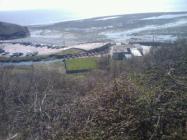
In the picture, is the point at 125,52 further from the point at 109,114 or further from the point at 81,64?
the point at 109,114

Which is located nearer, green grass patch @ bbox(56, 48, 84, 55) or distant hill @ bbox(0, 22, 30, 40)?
green grass patch @ bbox(56, 48, 84, 55)

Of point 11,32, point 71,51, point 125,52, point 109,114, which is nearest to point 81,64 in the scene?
point 125,52

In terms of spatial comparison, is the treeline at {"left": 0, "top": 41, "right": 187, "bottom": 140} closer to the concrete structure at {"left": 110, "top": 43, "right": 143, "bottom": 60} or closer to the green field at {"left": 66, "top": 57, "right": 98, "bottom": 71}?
the green field at {"left": 66, "top": 57, "right": 98, "bottom": 71}

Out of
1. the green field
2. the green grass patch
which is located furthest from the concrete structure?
the green grass patch

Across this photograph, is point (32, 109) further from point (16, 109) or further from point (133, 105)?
point (133, 105)

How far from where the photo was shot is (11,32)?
3259cm

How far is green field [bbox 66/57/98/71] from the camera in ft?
55.3

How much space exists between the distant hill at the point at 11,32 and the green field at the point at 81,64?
47.9 feet

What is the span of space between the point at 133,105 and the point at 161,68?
6.29m

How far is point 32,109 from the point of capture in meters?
8.70

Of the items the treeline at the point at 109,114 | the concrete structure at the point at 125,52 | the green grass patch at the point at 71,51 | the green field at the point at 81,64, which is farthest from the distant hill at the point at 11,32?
the treeline at the point at 109,114

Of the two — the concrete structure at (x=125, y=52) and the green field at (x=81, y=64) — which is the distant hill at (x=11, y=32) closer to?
the green field at (x=81, y=64)

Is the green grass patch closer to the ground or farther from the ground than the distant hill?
closer to the ground

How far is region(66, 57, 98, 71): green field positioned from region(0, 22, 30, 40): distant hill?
47.9 feet
